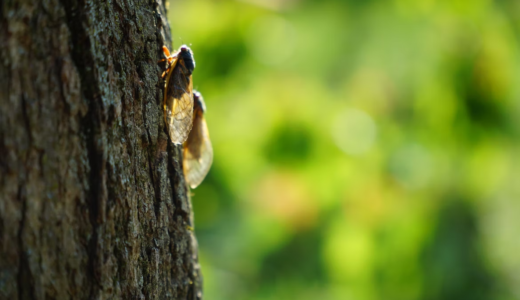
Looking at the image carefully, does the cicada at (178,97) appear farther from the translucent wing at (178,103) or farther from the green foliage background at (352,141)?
the green foliage background at (352,141)

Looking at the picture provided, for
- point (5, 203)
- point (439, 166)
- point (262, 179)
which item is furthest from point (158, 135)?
point (439, 166)

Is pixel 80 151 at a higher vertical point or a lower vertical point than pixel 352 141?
higher

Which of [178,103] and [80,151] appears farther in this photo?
[178,103]

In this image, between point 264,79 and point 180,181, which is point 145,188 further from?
point 264,79

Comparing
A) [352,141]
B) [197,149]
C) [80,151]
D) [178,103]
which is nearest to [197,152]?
[197,149]

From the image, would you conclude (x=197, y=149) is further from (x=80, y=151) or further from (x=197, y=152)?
(x=80, y=151)

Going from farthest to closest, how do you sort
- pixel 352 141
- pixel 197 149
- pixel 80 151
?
pixel 352 141 → pixel 197 149 → pixel 80 151
